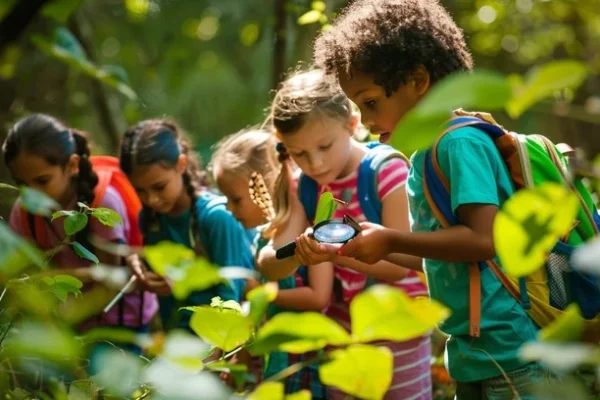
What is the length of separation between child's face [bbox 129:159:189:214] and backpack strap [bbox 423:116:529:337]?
2123 millimetres

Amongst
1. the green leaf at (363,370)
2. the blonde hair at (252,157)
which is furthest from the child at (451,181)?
the green leaf at (363,370)

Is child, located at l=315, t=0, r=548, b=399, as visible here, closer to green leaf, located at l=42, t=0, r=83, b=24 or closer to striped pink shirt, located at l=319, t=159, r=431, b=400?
striped pink shirt, located at l=319, t=159, r=431, b=400

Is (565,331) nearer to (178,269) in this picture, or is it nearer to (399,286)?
(178,269)

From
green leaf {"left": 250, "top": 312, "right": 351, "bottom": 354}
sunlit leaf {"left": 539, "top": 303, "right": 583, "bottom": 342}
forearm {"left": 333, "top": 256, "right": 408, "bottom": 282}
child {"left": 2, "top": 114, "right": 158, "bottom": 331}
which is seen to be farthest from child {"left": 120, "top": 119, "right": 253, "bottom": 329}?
sunlit leaf {"left": 539, "top": 303, "right": 583, "bottom": 342}

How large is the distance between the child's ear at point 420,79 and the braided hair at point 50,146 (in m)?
2.21

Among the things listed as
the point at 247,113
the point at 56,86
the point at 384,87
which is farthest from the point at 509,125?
the point at 384,87

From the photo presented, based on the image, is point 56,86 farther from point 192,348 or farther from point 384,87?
point 192,348

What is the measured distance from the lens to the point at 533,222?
3.41 ft

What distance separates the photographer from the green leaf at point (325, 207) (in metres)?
2.37

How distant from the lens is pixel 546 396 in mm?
978

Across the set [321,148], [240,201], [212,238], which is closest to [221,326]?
[321,148]

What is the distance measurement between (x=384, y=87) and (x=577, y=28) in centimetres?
947

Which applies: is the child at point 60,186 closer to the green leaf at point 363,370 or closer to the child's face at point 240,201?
the child's face at point 240,201

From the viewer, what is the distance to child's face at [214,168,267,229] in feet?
13.6
